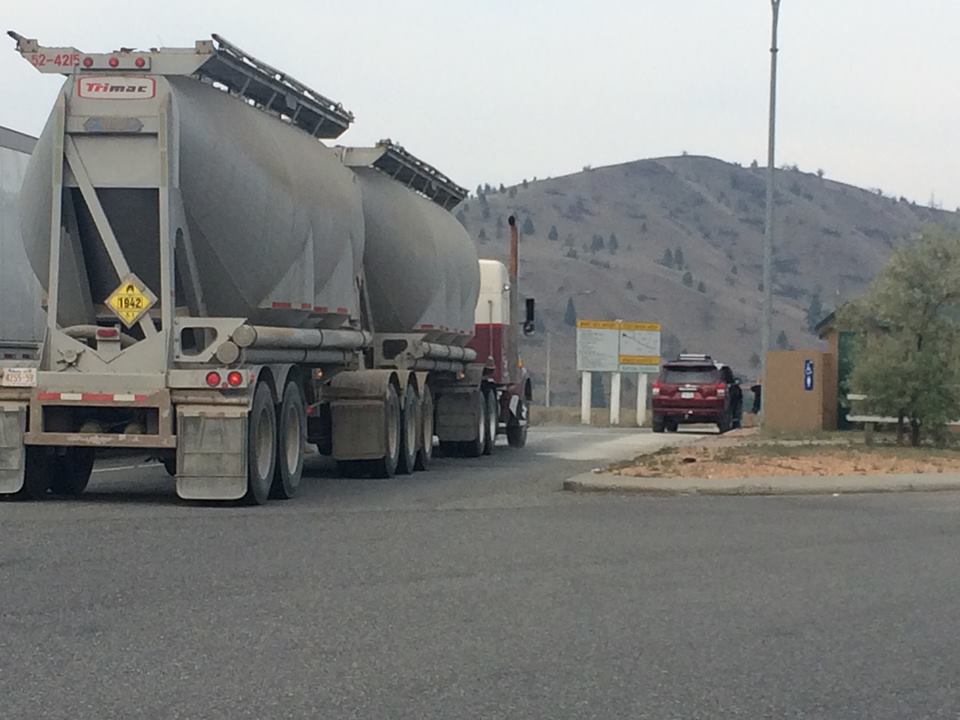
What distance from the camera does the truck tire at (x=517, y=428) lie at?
31281 mm

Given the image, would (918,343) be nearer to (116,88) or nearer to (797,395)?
(797,395)

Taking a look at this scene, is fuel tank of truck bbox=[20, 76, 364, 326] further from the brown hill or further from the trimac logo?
the brown hill

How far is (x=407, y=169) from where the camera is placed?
24281 mm

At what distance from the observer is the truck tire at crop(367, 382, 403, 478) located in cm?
2045

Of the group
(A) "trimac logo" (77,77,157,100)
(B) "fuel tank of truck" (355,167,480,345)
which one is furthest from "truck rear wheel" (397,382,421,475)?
(A) "trimac logo" (77,77,157,100)

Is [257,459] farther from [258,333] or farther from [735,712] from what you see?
[735,712]

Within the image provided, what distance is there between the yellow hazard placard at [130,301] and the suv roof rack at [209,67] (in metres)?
1.98

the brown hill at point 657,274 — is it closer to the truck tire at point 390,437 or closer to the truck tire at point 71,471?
the truck tire at point 390,437

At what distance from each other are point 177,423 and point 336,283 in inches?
176

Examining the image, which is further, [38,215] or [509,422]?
[509,422]

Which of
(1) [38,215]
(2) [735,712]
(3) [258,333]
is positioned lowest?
(2) [735,712]

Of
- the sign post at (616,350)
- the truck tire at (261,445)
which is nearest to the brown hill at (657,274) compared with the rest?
the sign post at (616,350)

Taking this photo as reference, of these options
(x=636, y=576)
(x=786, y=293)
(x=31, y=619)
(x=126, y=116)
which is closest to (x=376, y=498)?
(x=126, y=116)

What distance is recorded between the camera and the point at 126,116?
15.4 m
